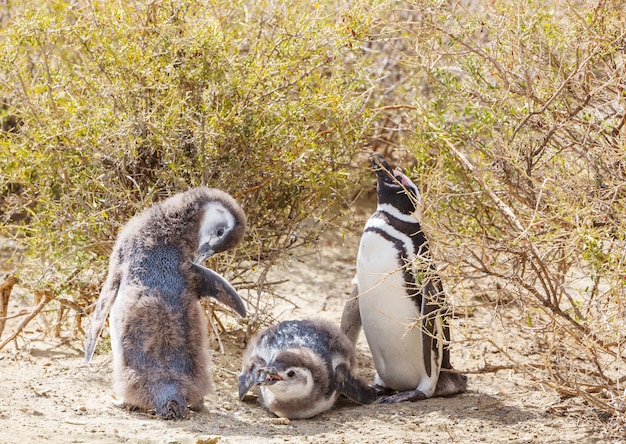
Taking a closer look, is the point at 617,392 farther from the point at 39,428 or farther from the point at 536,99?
the point at 39,428

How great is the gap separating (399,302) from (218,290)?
3.57 feet

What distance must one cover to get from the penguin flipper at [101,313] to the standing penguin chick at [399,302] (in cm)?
131

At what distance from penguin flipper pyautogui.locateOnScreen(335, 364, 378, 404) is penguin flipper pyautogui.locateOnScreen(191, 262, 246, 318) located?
711 millimetres

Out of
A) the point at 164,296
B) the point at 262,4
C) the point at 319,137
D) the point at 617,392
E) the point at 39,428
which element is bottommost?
the point at 39,428

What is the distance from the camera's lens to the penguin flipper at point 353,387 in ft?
15.9

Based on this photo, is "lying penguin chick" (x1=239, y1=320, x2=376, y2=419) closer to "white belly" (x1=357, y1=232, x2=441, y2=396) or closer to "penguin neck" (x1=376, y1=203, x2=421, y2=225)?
"white belly" (x1=357, y1=232, x2=441, y2=396)

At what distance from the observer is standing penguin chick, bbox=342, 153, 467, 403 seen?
5.04 metres

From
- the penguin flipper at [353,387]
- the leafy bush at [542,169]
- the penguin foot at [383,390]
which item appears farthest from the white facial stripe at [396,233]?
the penguin foot at [383,390]

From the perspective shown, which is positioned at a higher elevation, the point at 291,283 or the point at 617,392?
the point at 291,283

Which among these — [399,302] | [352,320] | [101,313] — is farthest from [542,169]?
[101,313]

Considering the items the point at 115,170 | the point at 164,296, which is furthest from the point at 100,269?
the point at 164,296

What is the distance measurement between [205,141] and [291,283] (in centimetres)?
296

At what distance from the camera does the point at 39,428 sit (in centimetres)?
396

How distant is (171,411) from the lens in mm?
4254
